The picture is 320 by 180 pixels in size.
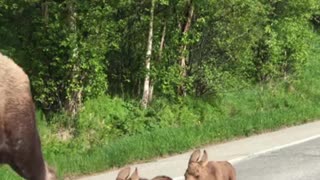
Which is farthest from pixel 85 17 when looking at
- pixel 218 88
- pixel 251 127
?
pixel 218 88

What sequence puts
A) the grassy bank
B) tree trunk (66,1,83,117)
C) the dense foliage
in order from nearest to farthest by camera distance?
the grassy bank, tree trunk (66,1,83,117), the dense foliage

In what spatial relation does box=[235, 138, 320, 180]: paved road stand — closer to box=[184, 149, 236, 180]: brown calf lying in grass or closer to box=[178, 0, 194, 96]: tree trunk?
box=[184, 149, 236, 180]: brown calf lying in grass

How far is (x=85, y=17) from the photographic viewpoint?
44.2ft

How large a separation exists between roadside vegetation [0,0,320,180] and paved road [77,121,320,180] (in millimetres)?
458

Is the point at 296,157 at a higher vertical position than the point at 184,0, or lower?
lower

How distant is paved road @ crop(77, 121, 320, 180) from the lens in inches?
446

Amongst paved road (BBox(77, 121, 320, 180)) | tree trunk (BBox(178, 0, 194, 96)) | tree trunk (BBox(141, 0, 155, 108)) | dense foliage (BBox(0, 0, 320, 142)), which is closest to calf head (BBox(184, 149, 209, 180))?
paved road (BBox(77, 121, 320, 180))

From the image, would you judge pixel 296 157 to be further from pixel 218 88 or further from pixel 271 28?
pixel 271 28

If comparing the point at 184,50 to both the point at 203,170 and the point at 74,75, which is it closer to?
the point at 74,75

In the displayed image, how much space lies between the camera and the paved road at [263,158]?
11.3 metres

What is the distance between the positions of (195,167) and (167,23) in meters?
10.2

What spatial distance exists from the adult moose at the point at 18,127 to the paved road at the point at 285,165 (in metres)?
5.86

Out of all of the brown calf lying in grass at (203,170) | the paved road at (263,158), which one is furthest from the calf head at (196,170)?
the paved road at (263,158)

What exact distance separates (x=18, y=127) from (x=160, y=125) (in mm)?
10434
